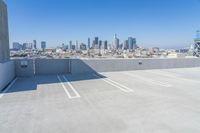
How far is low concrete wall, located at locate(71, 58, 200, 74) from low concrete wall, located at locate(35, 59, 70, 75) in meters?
0.49

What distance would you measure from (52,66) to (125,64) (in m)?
5.42

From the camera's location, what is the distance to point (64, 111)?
157 inches

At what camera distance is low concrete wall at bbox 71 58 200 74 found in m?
10.8

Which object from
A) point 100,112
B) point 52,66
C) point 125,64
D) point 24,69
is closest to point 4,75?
point 24,69

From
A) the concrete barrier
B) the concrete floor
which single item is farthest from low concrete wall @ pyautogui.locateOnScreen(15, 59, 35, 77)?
the concrete floor

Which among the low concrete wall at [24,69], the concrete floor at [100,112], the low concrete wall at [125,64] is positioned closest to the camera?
the concrete floor at [100,112]

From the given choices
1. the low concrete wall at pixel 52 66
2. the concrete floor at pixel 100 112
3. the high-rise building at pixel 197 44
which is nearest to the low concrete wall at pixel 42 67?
the low concrete wall at pixel 52 66

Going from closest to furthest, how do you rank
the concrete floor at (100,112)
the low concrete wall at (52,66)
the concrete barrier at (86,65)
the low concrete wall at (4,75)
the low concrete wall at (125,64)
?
1. the concrete floor at (100,112)
2. the low concrete wall at (4,75)
3. the concrete barrier at (86,65)
4. the low concrete wall at (52,66)
5. the low concrete wall at (125,64)

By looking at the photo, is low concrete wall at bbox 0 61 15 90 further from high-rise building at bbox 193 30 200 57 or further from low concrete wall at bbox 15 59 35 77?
high-rise building at bbox 193 30 200 57

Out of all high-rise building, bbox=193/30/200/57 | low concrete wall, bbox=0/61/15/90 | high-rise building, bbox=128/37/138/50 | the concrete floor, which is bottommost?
the concrete floor

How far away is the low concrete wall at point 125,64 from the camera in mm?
10797

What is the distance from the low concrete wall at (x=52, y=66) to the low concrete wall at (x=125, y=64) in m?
0.49

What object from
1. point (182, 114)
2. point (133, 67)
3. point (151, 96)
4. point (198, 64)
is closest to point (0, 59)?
point (151, 96)

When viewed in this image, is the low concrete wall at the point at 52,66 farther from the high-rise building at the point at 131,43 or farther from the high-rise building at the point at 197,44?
the high-rise building at the point at 131,43
